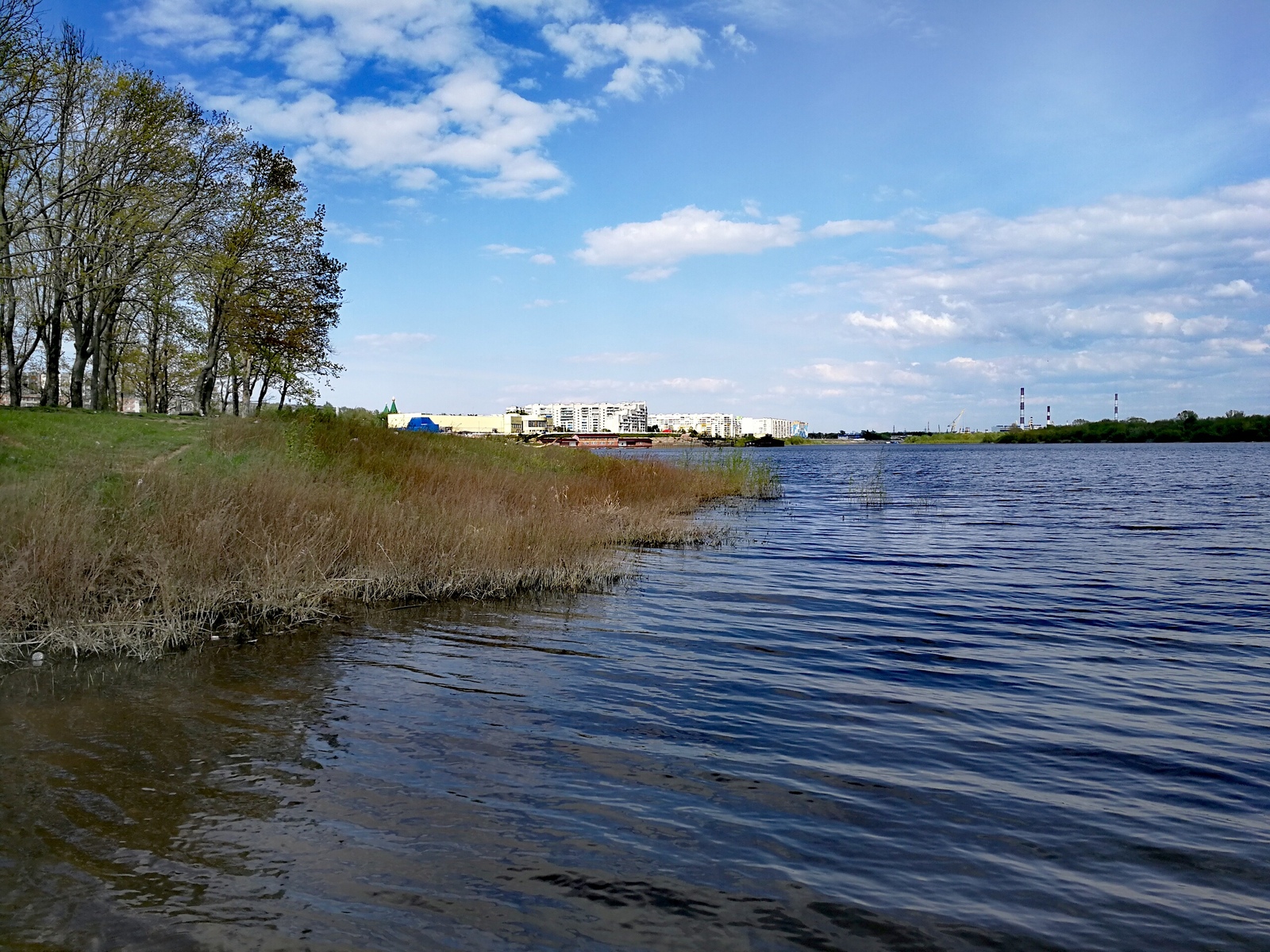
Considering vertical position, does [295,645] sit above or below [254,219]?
below

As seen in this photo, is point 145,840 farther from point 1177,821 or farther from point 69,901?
point 1177,821

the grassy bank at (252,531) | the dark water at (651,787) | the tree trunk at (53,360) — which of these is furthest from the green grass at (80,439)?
the tree trunk at (53,360)

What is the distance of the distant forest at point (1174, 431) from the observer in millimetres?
131250

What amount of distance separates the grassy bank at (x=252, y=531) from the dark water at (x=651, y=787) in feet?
2.43

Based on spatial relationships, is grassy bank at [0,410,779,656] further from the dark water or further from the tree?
the tree

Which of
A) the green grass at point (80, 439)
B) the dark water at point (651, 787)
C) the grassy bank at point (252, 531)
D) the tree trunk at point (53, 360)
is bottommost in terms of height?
the dark water at point (651, 787)

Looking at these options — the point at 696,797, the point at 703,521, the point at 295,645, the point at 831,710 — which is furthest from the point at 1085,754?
the point at 703,521

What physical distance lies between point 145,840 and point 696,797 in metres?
3.68

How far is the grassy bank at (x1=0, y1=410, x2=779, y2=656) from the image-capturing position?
30.6 ft

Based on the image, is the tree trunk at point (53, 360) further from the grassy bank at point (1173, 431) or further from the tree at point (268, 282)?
the grassy bank at point (1173, 431)

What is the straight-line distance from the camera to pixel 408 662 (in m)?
9.34

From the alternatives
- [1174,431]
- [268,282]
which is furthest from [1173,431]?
[268,282]

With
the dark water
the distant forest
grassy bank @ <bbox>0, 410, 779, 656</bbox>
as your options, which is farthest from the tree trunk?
the distant forest

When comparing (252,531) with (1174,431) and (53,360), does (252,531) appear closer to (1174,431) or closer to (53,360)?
(53,360)
